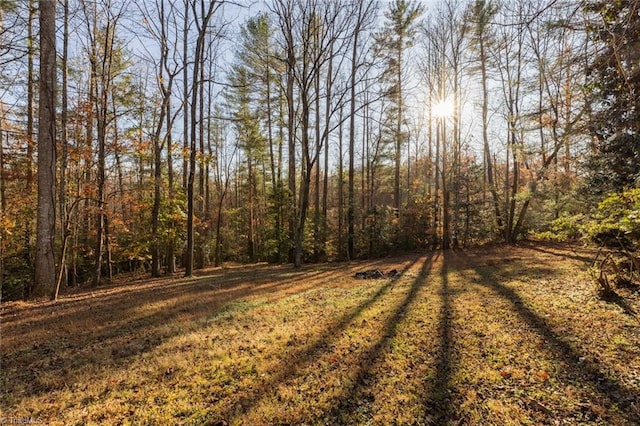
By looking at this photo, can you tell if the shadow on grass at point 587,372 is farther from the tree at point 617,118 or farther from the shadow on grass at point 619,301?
the tree at point 617,118

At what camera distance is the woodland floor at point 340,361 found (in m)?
2.35

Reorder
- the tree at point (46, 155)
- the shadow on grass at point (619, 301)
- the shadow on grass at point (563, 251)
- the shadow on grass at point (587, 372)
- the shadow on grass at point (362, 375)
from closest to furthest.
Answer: the shadow on grass at point (587, 372) < the shadow on grass at point (362, 375) < the shadow on grass at point (619, 301) < the tree at point (46, 155) < the shadow on grass at point (563, 251)

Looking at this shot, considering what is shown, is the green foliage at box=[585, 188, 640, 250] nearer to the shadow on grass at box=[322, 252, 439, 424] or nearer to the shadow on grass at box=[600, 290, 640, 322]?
the shadow on grass at box=[600, 290, 640, 322]

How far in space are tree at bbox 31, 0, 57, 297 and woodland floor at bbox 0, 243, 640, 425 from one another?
4.69 feet

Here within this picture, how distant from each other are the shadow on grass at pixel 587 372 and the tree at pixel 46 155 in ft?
31.8

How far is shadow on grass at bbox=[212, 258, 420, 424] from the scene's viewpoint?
7.71 ft

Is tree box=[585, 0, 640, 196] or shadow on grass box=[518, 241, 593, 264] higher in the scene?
tree box=[585, 0, 640, 196]

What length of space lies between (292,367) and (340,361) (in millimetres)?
540

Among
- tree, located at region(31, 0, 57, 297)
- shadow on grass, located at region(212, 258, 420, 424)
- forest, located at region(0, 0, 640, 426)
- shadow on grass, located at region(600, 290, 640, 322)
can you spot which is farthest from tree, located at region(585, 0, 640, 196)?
tree, located at region(31, 0, 57, 297)

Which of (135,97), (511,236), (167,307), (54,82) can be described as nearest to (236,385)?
(167,307)

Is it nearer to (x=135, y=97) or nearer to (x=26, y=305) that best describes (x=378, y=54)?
(x=135, y=97)

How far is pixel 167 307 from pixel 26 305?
3.37 m

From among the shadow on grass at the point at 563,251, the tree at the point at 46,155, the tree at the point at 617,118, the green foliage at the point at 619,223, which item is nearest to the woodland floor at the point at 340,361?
the green foliage at the point at 619,223

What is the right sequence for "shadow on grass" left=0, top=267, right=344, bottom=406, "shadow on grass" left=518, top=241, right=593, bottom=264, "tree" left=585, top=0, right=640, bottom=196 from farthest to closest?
"shadow on grass" left=518, top=241, right=593, bottom=264, "tree" left=585, top=0, right=640, bottom=196, "shadow on grass" left=0, top=267, right=344, bottom=406
